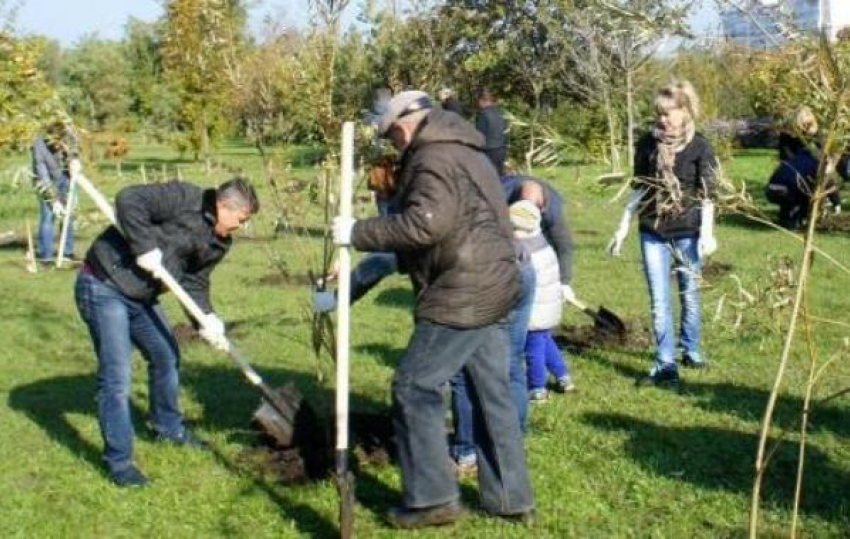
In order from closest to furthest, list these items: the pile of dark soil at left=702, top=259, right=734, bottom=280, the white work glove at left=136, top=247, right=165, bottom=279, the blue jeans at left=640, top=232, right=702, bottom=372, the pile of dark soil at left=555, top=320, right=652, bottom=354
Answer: the white work glove at left=136, top=247, right=165, bottom=279
the blue jeans at left=640, top=232, right=702, bottom=372
the pile of dark soil at left=555, top=320, right=652, bottom=354
the pile of dark soil at left=702, top=259, right=734, bottom=280

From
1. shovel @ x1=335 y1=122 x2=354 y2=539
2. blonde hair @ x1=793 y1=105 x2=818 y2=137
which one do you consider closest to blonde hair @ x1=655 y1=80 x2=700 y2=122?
shovel @ x1=335 y1=122 x2=354 y2=539

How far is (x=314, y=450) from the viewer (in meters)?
5.59

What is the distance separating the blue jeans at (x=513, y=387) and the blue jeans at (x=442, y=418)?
494 mm

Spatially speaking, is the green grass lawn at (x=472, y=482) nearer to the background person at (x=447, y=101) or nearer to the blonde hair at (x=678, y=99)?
the blonde hair at (x=678, y=99)

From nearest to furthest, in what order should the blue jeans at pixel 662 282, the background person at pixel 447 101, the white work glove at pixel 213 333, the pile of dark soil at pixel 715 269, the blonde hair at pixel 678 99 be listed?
the white work glove at pixel 213 333 → the blonde hair at pixel 678 99 → the blue jeans at pixel 662 282 → the background person at pixel 447 101 → the pile of dark soil at pixel 715 269

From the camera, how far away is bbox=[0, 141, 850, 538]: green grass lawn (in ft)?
16.0

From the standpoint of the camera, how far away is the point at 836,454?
554cm

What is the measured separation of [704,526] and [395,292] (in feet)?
20.8

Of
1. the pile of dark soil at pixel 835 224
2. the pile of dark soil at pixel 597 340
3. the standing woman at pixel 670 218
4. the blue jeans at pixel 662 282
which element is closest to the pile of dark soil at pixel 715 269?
the pile of dark soil at pixel 835 224

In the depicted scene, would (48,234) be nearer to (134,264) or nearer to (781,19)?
(134,264)

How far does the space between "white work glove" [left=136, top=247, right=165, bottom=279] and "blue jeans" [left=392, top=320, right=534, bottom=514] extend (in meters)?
1.37

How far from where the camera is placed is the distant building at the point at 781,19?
10.0ft

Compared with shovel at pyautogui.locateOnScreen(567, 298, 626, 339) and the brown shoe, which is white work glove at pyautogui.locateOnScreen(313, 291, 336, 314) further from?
shovel at pyautogui.locateOnScreen(567, 298, 626, 339)

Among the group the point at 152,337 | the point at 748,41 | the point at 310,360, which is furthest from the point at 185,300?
the point at 748,41
